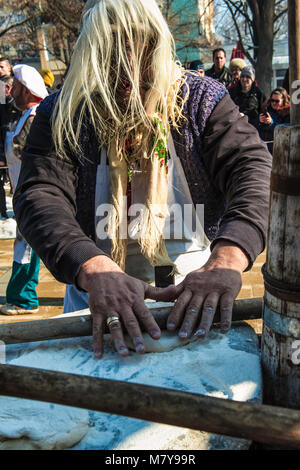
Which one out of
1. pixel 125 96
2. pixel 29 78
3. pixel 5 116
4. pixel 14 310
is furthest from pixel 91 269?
pixel 5 116

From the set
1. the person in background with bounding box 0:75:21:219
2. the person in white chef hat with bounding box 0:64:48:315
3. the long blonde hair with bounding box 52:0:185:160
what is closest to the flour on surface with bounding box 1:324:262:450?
the long blonde hair with bounding box 52:0:185:160

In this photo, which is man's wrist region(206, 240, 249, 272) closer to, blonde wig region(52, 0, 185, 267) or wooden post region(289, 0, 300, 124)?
blonde wig region(52, 0, 185, 267)

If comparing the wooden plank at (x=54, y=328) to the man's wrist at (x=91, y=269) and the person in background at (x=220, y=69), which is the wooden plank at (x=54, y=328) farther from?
the person in background at (x=220, y=69)

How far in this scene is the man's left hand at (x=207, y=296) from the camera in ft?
4.63

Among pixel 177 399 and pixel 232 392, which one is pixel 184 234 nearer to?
pixel 232 392

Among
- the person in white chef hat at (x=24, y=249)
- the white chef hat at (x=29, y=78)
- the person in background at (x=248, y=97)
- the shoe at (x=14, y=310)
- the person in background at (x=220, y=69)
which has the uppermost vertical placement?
the person in background at (x=220, y=69)

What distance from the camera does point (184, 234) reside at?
204cm

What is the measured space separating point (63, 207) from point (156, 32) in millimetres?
706

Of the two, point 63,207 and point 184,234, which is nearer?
point 63,207

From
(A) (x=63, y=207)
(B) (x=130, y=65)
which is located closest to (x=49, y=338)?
(A) (x=63, y=207)

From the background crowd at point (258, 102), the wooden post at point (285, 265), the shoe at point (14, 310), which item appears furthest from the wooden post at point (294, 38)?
the background crowd at point (258, 102)

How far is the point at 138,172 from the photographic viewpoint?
1974 millimetres

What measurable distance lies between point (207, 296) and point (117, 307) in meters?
0.26

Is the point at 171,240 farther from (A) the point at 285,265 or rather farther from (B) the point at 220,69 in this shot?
(B) the point at 220,69
